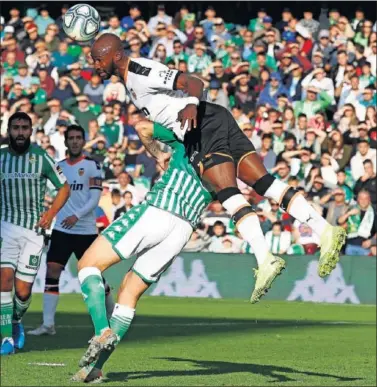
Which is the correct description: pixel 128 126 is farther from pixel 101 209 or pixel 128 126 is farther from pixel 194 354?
pixel 194 354

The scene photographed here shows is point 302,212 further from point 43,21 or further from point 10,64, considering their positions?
point 43,21

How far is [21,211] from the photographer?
46.7 feet

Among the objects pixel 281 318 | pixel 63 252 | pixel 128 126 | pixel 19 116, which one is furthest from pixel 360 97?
pixel 19 116

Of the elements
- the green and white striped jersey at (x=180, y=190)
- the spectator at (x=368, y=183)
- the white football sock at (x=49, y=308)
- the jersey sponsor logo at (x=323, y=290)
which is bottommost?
the jersey sponsor logo at (x=323, y=290)

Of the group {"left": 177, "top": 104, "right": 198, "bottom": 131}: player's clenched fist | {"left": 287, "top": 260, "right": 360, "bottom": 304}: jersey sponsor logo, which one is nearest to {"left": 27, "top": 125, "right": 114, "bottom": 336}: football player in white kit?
{"left": 177, "top": 104, "right": 198, "bottom": 131}: player's clenched fist

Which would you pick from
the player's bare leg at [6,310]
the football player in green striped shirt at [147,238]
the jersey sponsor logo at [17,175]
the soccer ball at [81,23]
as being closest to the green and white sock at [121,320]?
the football player in green striped shirt at [147,238]

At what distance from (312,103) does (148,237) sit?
17.2m

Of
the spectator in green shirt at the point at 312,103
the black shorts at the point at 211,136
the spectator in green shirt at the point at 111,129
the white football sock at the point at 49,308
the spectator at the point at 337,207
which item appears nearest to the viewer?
the black shorts at the point at 211,136

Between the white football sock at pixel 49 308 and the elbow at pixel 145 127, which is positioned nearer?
the elbow at pixel 145 127

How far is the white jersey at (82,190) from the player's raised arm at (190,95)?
649 centimetres

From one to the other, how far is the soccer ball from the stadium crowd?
44.8ft

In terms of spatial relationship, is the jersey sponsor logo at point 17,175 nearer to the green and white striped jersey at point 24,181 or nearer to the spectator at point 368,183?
the green and white striped jersey at point 24,181

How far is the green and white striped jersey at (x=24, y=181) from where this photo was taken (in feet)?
46.3

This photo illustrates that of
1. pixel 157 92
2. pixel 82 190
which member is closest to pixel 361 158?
pixel 82 190
